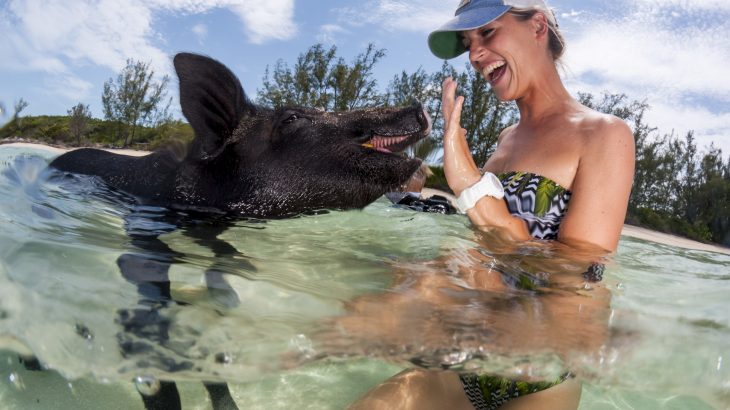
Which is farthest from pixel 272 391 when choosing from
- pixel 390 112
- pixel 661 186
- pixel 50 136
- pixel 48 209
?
pixel 661 186

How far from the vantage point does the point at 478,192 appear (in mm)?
2748

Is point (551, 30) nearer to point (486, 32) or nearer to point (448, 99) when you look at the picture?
point (486, 32)

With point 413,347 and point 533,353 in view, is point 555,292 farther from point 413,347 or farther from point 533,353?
point 413,347


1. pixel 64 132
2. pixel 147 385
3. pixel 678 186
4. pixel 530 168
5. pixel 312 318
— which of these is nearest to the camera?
pixel 312 318

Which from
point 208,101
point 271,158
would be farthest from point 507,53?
point 208,101

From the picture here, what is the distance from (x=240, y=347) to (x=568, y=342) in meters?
1.50

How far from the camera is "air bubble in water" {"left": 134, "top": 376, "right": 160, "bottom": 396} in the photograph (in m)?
2.46

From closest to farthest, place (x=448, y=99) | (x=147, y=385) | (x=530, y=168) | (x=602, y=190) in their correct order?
(x=147, y=385) < (x=602, y=190) < (x=448, y=99) < (x=530, y=168)

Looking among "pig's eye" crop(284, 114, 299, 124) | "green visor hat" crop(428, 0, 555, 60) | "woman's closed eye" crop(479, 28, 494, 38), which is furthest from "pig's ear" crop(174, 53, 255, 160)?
"woman's closed eye" crop(479, 28, 494, 38)

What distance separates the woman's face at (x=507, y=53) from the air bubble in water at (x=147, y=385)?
2.53 meters

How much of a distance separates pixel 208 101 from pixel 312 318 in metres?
1.91

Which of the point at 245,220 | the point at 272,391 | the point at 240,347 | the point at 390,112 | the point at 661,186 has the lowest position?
the point at 272,391

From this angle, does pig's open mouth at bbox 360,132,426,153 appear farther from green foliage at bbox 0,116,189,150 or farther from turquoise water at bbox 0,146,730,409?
green foliage at bbox 0,116,189,150

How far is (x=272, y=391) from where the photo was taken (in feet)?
10.6
